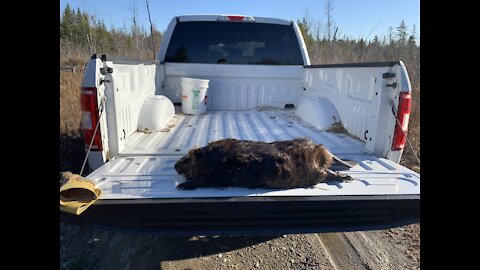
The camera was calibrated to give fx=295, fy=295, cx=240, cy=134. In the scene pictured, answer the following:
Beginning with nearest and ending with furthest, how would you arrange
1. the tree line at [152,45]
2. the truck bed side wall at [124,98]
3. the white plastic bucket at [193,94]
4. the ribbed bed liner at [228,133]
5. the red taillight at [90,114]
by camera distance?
the red taillight at [90,114], the truck bed side wall at [124,98], the ribbed bed liner at [228,133], the white plastic bucket at [193,94], the tree line at [152,45]

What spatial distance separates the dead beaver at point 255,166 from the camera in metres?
2.00

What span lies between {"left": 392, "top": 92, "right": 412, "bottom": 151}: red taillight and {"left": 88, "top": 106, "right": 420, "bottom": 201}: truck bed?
0.67ft

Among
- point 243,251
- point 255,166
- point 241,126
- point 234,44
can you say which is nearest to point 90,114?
point 255,166

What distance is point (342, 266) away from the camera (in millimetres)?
2566

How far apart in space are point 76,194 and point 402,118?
255cm

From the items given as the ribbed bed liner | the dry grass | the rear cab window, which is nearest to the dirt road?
the ribbed bed liner

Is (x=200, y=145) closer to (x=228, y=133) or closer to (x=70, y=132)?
(x=228, y=133)

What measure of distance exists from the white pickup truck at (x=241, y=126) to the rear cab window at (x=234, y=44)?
2cm

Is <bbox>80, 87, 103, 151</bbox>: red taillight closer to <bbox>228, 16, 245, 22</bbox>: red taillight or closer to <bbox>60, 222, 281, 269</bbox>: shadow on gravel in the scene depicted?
<bbox>60, 222, 281, 269</bbox>: shadow on gravel

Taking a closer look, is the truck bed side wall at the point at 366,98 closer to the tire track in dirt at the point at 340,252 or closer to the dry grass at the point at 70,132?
the tire track in dirt at the point at 340,252

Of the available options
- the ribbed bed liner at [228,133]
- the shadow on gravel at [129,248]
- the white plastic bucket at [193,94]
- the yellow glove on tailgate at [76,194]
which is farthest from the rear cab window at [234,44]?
the yellow glove on tailgate at [76,194]
